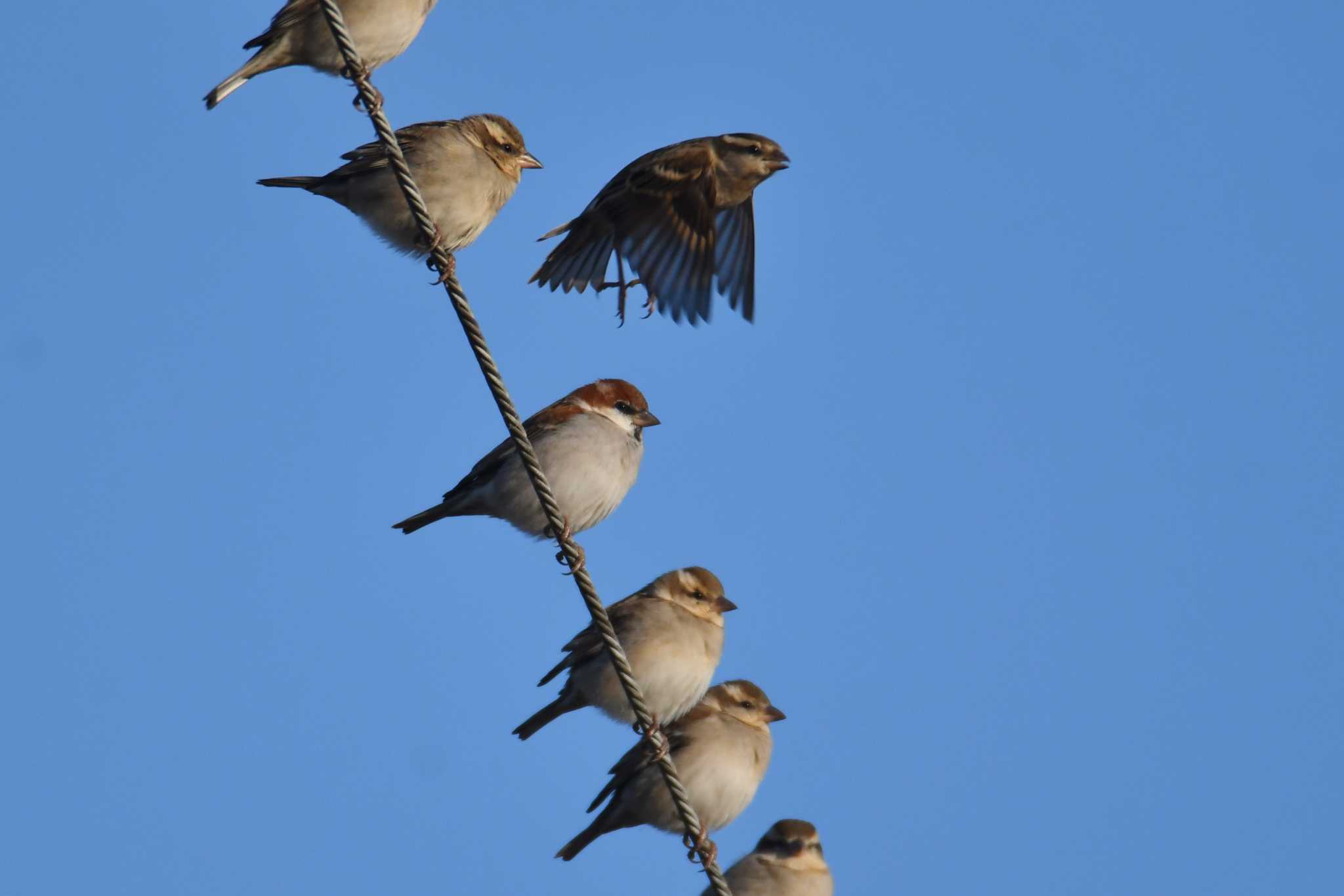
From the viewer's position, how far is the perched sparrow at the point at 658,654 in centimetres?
772

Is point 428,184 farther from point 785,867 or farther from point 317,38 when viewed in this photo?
point 785,867

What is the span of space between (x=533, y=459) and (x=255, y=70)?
11.0 feet

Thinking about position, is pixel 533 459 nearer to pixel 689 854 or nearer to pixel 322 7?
pixel 322 7

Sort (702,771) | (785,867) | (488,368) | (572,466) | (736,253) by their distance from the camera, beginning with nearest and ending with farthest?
1. (488,368)
2. (572,466)
3. (702,771)
4. (785,867)
5. (736,253)

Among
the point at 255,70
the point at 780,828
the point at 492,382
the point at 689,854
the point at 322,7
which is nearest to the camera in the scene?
the point at 322,7

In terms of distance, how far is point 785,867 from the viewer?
8.39 m

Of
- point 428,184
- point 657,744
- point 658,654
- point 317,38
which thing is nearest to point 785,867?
point 658,654

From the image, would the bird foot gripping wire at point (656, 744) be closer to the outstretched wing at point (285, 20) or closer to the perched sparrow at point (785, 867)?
the perched sparrow at point (785, 867)

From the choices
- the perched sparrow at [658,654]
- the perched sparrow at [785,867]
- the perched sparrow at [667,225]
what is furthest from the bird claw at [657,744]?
the perched sparrow at [667,225]

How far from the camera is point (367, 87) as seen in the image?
17.7 ft

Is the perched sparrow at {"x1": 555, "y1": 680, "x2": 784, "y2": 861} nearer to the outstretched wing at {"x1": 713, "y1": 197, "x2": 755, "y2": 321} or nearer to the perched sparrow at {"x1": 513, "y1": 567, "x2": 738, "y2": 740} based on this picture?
the perched sparrow at {"x1": 513, "y1": 567, "x2": 738, "y2": 740}

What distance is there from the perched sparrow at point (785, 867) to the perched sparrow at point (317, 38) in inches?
172

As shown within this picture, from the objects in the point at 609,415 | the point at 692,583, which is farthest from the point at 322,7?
the point at 692,583

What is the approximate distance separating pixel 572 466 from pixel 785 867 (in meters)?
2.41
